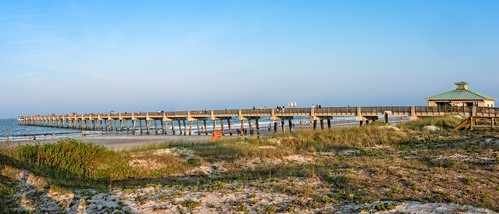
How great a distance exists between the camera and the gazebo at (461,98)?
138ft

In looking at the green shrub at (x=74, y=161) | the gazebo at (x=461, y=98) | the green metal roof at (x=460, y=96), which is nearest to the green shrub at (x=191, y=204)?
the green shrub at (x=74, y=161)

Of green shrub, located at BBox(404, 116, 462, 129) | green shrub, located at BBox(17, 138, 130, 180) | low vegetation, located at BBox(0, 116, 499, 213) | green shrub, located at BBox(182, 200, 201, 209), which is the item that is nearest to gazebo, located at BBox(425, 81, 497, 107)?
green shrub, located at BBox(404, 116, 462, 129)

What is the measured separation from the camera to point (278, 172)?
1427 centimetres

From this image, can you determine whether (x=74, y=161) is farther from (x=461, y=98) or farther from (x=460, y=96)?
(x=460, y=96)

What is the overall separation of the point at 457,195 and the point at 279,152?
10.9m

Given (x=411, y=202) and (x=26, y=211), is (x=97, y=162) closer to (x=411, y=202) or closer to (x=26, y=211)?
(x=26, y=211)

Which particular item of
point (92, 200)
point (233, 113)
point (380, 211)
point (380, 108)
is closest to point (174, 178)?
point (92, 200)

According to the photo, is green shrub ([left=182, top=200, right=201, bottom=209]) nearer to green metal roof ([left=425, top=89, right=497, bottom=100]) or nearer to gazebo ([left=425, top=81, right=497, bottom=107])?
gazebo ([left=425, top=81, right=497, bottom=107])

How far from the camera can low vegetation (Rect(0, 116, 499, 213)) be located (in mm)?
9617

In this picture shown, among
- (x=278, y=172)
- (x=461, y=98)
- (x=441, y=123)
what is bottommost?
(x=278, y=172)

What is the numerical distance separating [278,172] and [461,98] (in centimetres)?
3742

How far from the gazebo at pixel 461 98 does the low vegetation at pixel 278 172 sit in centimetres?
2329

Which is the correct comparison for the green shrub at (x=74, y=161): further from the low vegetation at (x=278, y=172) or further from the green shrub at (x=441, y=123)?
the green shrub at (x=441, y=123)

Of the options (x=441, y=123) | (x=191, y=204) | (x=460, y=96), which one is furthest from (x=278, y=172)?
(x=460, y=96)
